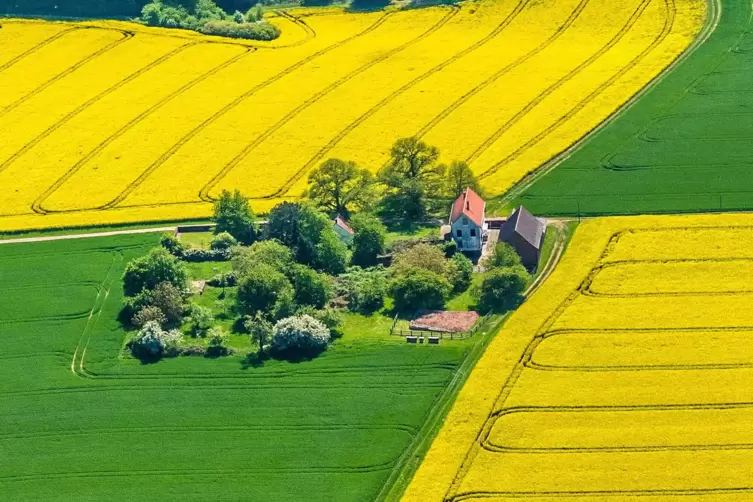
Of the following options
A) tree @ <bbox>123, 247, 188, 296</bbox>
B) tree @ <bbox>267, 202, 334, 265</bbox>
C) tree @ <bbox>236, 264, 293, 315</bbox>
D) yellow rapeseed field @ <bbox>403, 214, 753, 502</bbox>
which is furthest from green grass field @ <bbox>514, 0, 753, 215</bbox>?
tree @ <bbox>123, 247, 188, 296</bbox>

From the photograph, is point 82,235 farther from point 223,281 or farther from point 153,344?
point 153,344

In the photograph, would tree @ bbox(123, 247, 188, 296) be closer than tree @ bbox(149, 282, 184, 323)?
No

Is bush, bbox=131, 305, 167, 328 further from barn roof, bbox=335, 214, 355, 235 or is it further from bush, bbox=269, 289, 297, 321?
barn roof, bbox=335, 214, 355, 235

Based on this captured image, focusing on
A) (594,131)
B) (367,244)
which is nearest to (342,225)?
(367,244)

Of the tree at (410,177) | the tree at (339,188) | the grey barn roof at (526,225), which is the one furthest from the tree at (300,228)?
the grey barn roof at (526,225)

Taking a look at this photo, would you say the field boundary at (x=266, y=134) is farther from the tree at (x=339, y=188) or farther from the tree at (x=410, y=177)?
the tree at (x=410, y=177)
